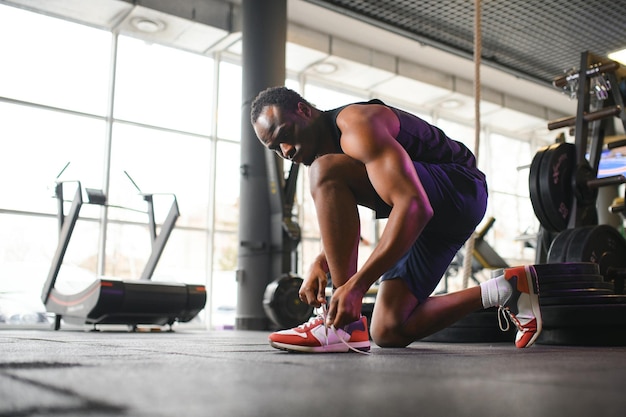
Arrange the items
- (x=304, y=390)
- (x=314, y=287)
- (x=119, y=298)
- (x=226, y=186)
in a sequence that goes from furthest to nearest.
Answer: (x=226, y=186) → (x=119, y=298) → (x=314, y=287) → (x=304, y=390)

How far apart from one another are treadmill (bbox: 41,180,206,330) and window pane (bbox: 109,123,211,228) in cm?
141

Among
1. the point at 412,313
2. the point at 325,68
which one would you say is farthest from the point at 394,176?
the point at 325,68

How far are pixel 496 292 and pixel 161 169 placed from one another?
17.7ft

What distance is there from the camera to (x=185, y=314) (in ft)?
15.6

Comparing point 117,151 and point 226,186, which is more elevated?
point 117,151

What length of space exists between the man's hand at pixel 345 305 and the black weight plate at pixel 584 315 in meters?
1.29

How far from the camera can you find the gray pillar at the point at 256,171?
17.3ft

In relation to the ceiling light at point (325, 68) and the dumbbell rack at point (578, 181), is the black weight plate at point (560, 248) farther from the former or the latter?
the ceiling light at point (325, 68)

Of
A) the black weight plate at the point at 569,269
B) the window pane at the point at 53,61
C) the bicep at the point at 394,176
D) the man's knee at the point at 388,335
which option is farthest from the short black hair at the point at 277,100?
the window pane at the point at 53,61

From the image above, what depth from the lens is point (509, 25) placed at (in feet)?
21.4

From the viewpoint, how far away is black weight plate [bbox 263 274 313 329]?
15.0 feet

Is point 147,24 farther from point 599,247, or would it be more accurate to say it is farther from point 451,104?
point 599,247

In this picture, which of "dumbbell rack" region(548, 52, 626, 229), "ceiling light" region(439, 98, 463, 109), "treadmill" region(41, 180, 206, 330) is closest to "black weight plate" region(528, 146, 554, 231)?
"dumbbell rack" region(548, 52, 626, 229)

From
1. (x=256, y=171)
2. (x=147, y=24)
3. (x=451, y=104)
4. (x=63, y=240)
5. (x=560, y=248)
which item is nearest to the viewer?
(x=560, y=248)
